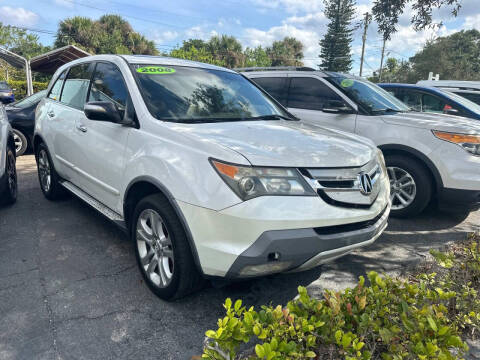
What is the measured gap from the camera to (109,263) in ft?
10.8

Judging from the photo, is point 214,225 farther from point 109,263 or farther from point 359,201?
point 109,263

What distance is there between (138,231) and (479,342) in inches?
93.4

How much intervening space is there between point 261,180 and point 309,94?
3747 mm

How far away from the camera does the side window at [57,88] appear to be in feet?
15.1

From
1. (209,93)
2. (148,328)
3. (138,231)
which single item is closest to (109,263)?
(138,231)

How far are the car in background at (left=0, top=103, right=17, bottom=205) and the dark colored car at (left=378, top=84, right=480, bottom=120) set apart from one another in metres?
6.44

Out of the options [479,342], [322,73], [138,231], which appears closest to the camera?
[479,342]

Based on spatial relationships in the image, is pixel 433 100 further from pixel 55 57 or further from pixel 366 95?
pixel 55 57

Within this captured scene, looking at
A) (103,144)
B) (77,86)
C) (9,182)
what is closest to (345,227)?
(103,144)

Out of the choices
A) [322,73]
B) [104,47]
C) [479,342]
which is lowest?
[479,342]

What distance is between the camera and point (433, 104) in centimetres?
679

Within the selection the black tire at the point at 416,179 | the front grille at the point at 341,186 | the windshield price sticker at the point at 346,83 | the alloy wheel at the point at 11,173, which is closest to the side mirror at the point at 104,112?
the front grille at the point at 341,186

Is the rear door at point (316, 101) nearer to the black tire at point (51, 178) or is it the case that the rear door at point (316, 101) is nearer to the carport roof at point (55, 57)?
the black tire at point (51, 178)

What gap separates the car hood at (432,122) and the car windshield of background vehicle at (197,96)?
178cm
